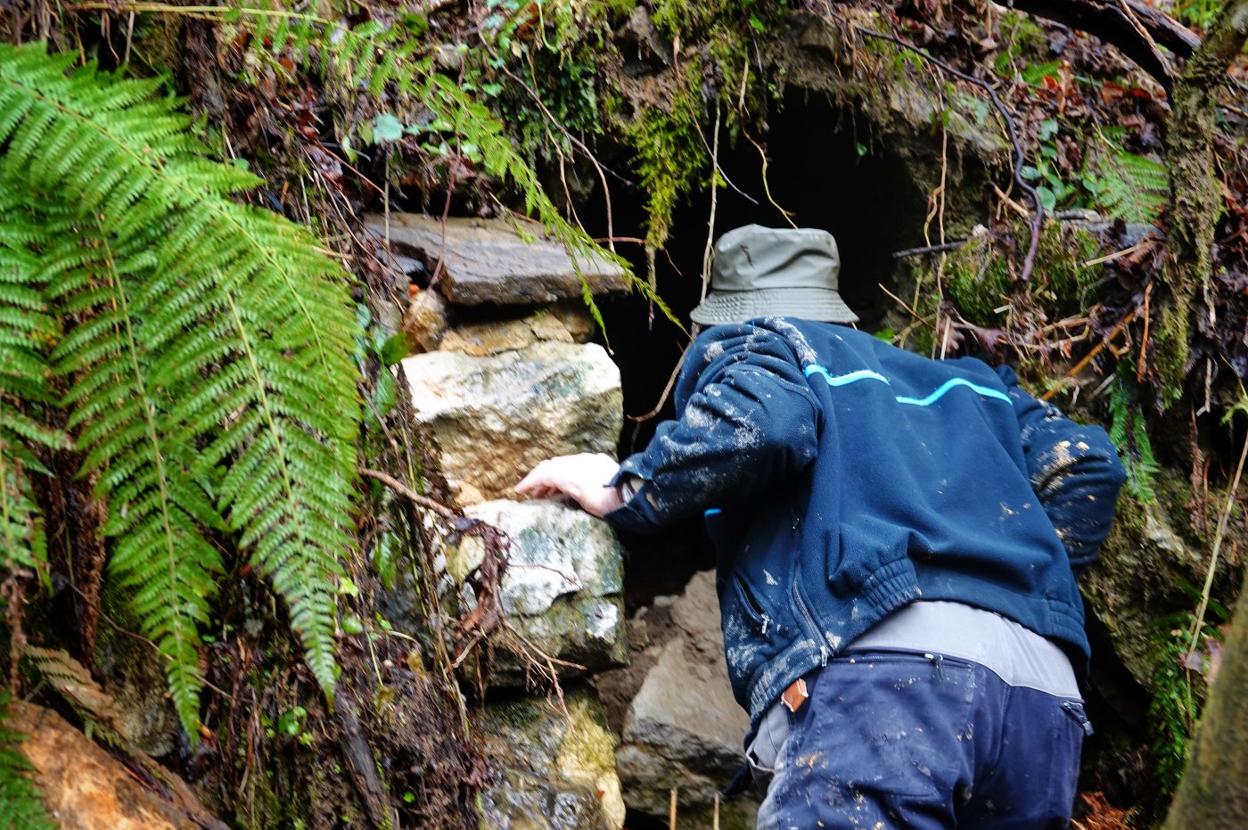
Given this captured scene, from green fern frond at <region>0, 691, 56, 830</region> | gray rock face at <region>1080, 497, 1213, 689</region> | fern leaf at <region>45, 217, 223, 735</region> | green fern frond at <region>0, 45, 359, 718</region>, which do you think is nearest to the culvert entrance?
gray rock face at <region>1080, 497, 1213, 689</region>

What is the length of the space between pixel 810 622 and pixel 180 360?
65.4 inches

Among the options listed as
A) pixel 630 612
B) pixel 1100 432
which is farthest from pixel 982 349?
pixel 630 612

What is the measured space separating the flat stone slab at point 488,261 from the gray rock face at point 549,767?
4.34 feet

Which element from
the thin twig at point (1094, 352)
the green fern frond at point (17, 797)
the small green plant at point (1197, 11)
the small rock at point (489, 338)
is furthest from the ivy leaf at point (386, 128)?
the small green plant at point (1197, 11)

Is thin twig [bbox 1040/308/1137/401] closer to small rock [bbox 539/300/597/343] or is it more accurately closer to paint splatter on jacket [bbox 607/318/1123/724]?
paint splatter on jacket [bbox 607/318/1123/724]

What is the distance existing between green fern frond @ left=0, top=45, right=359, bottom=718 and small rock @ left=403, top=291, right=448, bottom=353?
1.49 m

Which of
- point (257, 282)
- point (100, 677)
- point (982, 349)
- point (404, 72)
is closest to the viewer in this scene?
point (257, 282)

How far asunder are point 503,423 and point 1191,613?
2.57 metres

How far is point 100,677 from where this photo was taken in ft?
6.08

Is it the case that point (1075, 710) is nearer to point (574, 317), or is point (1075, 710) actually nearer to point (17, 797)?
point (574, 317)

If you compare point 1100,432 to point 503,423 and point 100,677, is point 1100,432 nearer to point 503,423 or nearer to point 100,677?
point 503,423

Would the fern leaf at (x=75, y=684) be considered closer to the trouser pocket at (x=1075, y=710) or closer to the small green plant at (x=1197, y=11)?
the trouser pocket at (x=1075, y=710)

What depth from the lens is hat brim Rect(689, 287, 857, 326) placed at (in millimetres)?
3182

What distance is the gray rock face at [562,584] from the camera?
297cm
